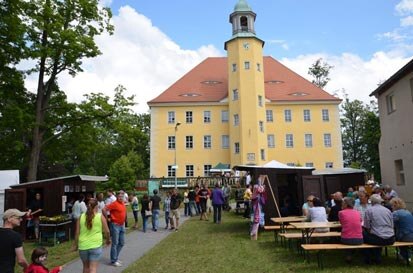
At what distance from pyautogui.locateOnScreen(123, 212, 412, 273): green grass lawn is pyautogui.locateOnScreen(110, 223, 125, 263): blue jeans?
61cm

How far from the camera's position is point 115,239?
10695 millimetres

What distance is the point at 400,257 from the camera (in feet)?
33.0

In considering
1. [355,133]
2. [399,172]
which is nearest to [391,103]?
[399,172]

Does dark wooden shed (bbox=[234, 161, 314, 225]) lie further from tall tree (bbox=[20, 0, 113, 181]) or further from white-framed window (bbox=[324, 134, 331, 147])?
white-framed window (bbox=[324, 134, 331, 147])

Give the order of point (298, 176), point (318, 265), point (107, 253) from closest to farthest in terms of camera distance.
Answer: point (318, 265) < point (107, 253) < point (298, 176)

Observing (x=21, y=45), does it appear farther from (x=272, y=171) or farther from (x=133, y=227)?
(x=272, y=171)

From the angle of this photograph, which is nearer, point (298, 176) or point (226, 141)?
point (298, 176)

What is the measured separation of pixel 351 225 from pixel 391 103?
1348 cm

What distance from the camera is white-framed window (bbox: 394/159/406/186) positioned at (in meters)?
19.8

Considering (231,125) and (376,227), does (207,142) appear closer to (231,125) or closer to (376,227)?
(231,125)

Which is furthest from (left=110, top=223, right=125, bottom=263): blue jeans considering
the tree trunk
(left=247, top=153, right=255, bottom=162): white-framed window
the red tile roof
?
the red tile roof

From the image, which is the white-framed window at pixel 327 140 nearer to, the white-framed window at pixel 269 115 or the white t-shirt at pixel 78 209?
the white-framed window at pixel 269 115

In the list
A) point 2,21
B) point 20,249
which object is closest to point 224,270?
point 20,249

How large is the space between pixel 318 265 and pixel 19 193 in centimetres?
1255
